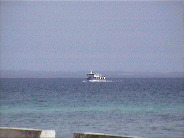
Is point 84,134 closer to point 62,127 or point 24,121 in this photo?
point 62,127

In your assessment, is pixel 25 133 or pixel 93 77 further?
pixel 93 77

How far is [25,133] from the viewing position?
27.6 ft

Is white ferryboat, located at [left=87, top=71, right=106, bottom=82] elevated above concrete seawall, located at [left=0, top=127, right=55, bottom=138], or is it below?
above

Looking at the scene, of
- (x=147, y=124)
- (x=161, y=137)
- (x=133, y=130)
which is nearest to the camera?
(x=161, y=137)

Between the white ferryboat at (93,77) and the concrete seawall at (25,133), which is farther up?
the white ferryboat at (93,77)

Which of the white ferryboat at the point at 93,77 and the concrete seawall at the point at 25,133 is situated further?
the white ferryboat at the point at 93,77

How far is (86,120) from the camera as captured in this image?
25266 millimetres

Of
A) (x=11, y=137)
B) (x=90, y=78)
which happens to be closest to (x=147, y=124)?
(x=11, y=137)

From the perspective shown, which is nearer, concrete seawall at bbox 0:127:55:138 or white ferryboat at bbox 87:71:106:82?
concrete seawall at bbox 0:127:55:138

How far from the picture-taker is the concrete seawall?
26.9 ft

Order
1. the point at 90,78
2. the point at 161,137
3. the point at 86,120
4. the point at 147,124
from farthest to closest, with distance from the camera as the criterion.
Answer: the point at 90,78
the point at 86,120
the point at 147,124
the point at 161,137

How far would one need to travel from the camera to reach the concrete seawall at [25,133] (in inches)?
323

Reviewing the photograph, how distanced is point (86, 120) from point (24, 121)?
320cm

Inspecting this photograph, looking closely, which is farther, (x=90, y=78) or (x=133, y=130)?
(x=90, y=78)
